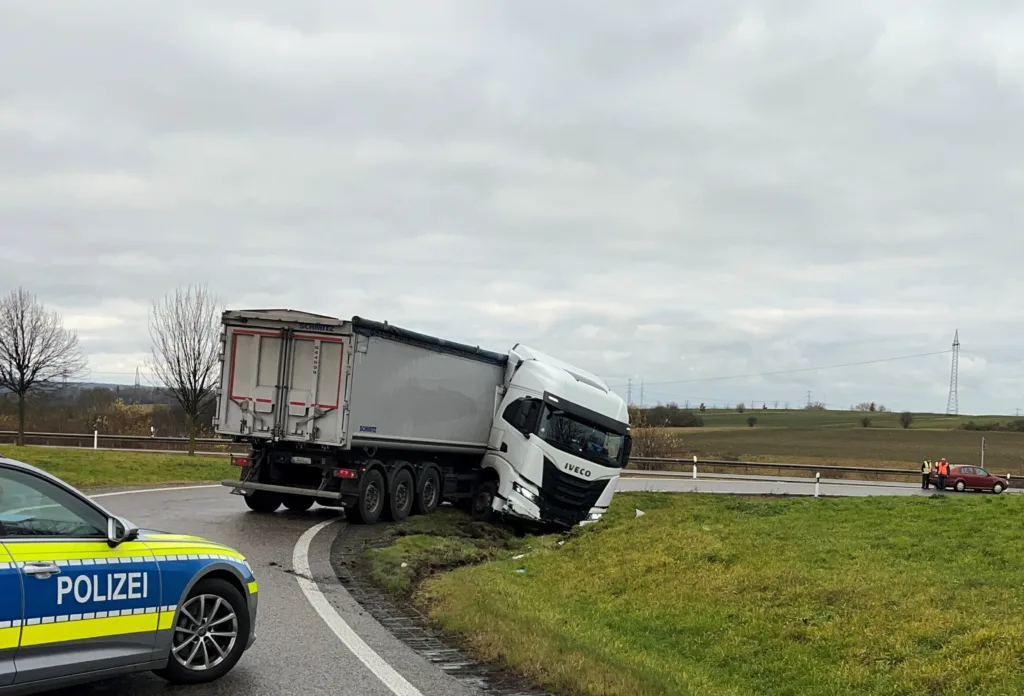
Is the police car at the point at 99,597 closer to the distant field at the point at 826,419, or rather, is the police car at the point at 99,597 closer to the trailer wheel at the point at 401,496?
the trailer wheel at the point at 401,496

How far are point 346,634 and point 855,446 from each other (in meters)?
71.7

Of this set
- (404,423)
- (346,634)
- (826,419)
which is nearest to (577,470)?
(404,423)

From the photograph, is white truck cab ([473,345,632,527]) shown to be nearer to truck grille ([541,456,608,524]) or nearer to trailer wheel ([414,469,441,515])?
truck grille ([541,456,608,524])

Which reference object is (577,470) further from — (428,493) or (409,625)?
(409,625)

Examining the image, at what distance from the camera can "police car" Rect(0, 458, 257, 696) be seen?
474 cm

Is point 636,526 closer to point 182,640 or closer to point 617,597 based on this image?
point 617,597

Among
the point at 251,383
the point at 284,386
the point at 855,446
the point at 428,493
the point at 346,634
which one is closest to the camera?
the point at 346,634

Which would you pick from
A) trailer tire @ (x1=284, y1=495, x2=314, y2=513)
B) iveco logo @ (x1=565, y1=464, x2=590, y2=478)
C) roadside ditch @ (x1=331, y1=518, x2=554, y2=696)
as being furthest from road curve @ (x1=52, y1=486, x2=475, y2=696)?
iveco logo @ (x1=565, y1=464, x2=590, y2=478)

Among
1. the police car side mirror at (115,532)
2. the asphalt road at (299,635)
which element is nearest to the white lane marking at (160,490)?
the asphalt road at (299,635)

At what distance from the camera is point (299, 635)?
293 inches

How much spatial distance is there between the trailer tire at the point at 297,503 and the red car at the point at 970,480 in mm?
33333

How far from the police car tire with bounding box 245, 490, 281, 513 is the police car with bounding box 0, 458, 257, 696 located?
34.5 ft

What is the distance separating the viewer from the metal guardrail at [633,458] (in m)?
38.9

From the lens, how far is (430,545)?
43.5 ft
